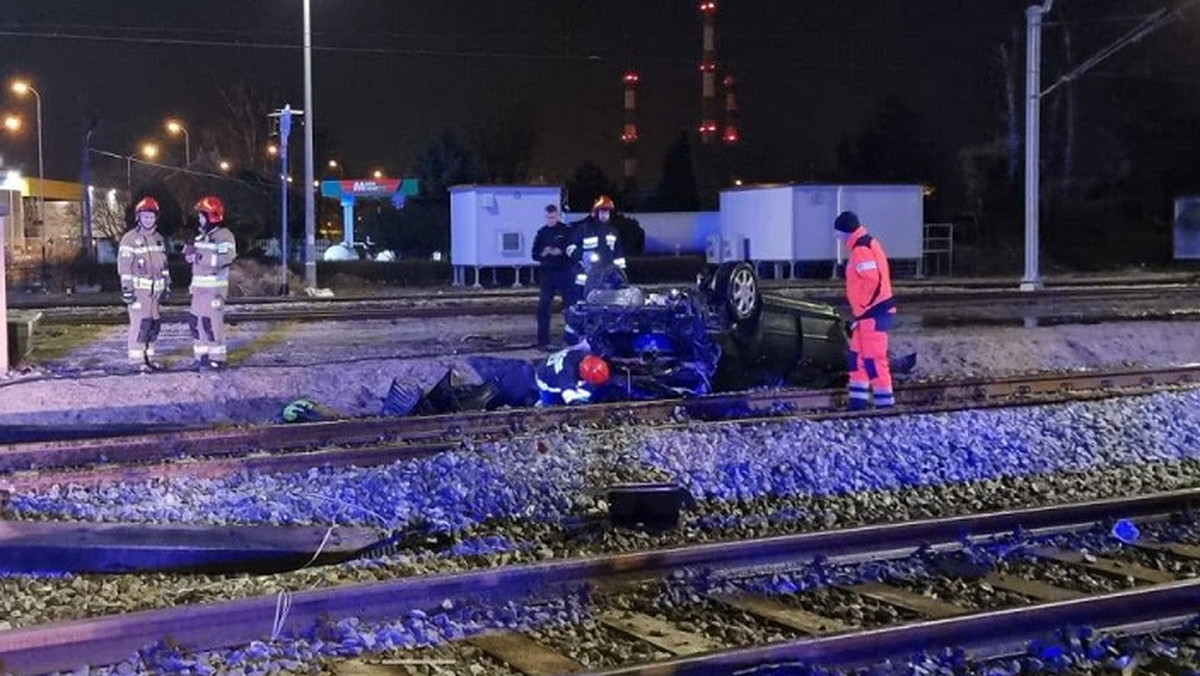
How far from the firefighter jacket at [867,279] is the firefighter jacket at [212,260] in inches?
266

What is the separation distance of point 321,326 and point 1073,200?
43979 millimetres

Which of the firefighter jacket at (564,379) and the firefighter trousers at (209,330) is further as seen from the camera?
the firefighter trousers at (209,330)

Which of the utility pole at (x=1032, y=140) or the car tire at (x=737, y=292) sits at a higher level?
the utility pole at (x=1032, y=140)

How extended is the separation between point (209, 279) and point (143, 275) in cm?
76

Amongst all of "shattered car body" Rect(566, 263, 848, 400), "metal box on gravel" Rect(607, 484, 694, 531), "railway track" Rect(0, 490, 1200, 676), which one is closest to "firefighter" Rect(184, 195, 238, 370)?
"shattered car body" Rect(566, 263, 848, 400)

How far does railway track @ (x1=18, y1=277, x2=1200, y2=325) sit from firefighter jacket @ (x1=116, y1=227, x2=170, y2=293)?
7.38 meters

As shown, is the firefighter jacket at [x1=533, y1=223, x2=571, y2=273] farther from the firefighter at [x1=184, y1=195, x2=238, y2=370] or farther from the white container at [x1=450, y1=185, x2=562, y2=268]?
the white container at [x1=450, y1=185, x2=562, y2=268]

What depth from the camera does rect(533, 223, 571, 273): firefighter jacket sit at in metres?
16.0

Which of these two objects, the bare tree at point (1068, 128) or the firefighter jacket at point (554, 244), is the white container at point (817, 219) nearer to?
the bare tree at point (1068, 128)

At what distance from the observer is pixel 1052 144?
6009 cm

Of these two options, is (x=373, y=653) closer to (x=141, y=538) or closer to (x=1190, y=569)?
(x=141, y=538)

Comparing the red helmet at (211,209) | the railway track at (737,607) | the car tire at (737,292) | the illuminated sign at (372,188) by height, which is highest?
the illuminated sign at (372,188)

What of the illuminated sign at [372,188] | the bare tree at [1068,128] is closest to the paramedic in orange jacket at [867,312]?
the illuminated sign at [372,188]

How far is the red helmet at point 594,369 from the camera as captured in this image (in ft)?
40.4
